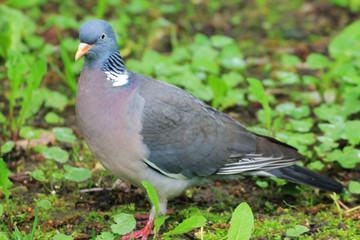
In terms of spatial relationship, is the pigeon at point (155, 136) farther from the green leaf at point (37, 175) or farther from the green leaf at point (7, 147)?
the green leaf at point (7, 147)

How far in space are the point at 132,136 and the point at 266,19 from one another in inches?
171

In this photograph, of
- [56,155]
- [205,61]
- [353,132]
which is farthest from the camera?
[205,61]

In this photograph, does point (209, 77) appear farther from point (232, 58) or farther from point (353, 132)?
point (353, 132)

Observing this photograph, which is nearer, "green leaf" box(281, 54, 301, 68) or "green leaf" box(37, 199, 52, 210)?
"green leaf" box(37, 199, 52, 210)

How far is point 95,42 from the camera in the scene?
3.84 metres

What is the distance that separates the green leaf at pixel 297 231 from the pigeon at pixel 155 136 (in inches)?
19.1

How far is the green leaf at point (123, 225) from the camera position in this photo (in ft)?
11.7

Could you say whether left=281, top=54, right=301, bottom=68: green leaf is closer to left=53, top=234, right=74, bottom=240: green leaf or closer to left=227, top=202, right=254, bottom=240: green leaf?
left=227, top=202, right=254, bottom=240: green leaf

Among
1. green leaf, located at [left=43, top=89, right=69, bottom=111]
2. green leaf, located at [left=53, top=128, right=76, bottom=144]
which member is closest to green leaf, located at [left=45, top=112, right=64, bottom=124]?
green leaf, located at [left=43, top=89, right=69, bottom=111]

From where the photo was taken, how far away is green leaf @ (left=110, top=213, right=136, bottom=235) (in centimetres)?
355

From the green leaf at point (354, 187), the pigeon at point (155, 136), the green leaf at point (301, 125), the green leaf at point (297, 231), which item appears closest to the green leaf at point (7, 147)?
the pigeon at point (155, 136)

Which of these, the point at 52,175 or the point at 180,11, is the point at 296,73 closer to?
the point at 180,11

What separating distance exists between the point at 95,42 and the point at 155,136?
0.74 meters

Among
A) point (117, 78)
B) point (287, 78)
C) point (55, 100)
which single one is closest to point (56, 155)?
point (117, 78)
